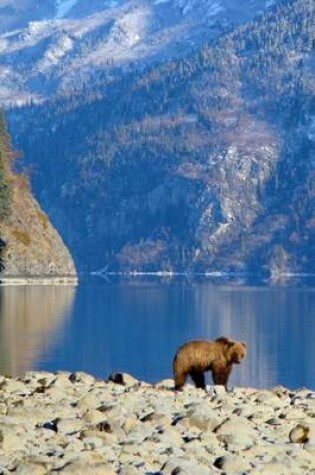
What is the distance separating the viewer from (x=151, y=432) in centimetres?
2653

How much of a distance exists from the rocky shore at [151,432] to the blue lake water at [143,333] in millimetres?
34388

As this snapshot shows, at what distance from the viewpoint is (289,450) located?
2542 cm

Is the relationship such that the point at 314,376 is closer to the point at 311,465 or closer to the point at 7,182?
the point at 311,465

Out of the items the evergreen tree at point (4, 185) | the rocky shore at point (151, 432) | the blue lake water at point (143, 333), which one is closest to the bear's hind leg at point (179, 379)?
the rocky shore at point (151, 432)

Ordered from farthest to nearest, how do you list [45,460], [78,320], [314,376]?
1. [78,320]
2. [314,376]
3. [45,460]

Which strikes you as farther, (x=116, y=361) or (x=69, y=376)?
(x=116, y=361)

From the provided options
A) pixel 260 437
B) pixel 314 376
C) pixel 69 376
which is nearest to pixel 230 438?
pixel 260 437

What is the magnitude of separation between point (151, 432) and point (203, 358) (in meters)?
9.10

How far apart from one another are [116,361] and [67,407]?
57326 millimetres

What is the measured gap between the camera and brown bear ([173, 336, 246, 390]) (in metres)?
35.2

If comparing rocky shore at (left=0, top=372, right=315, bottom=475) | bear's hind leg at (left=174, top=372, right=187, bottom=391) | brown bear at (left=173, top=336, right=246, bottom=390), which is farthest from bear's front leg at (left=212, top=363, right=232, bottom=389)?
rocky shore at (left=0, top=372, right=315, bottom=475)

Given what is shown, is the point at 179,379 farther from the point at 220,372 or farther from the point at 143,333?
the point at 143,333

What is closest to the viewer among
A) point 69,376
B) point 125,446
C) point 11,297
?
point 125,446

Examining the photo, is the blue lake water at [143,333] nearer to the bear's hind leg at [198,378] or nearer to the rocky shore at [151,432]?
the bear's hind leg at [198,378]
